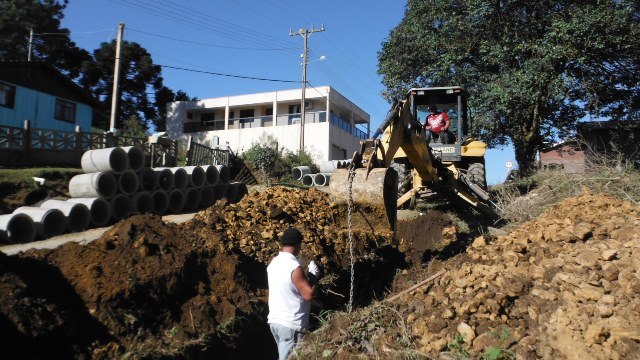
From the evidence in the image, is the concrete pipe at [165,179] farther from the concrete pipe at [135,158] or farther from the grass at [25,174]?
the grass at [25,174]

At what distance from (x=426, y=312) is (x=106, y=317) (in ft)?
9.99

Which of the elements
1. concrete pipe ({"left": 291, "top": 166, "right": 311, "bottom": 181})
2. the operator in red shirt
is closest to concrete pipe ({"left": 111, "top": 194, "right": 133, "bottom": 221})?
the operator in red shirt

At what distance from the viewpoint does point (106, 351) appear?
12.9 feet

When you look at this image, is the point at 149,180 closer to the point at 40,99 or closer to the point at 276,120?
the point at 40,99

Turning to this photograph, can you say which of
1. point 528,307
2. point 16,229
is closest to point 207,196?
point 16,229

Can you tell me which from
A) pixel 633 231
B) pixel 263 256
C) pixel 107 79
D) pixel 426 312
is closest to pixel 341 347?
pixel 426 312

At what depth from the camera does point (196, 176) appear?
539 inches

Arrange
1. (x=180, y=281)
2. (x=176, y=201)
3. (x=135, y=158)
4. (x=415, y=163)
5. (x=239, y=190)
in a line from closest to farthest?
(x=180, y=281)
(x=415, y=163)
(x=135, y=158)
(x=176, y=201)
(x=239, y=190)

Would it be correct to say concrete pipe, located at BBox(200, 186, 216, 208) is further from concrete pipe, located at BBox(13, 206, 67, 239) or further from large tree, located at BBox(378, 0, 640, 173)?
large tree, located at BBox(378, 0, 640, 173)

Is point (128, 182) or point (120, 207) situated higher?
point (128, 182)

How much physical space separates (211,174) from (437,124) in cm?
697

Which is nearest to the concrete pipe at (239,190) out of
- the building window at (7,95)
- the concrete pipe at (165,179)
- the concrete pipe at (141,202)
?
the concrete pipe at (165,179)

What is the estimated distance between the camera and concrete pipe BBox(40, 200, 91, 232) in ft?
34.1

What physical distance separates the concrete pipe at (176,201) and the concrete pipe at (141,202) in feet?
2.57
